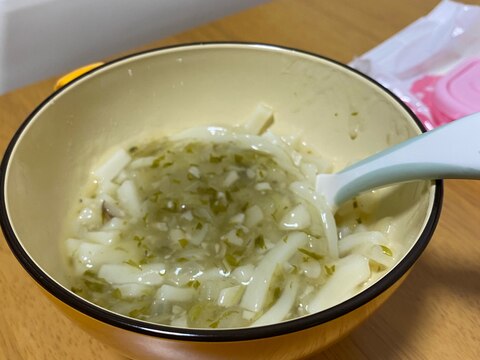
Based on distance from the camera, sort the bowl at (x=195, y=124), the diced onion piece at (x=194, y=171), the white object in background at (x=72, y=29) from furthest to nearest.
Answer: the white object in background at (x=72, y=29), the diced onion piece at (x=194, y=171), the bowl at (x=195, y=124)

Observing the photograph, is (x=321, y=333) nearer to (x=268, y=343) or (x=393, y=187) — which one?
(x=268, y=343)

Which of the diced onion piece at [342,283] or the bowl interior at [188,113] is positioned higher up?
the bowl interior at [188,113]

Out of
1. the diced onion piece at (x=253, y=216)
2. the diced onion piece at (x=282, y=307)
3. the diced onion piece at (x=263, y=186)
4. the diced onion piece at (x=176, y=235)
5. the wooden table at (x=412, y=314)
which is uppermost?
the diced onion piece at (x=282, y=307)

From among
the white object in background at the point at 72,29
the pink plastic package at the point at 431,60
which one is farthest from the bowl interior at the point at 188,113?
the white object in background at the point at 72,29

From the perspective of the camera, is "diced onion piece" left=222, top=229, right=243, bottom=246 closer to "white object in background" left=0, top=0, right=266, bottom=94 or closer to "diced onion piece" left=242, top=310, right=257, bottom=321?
"diced onion piece" left=242, top=310, right=257, bottom=321

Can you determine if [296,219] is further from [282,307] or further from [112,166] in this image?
[112,166]

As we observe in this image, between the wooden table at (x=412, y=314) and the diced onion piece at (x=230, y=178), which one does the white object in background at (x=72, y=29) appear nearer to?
the wooden table at (x=412, y=314)

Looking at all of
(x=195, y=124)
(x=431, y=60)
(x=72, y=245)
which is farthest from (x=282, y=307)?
(x=431, y=60)
